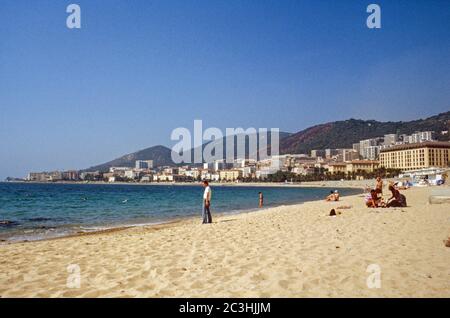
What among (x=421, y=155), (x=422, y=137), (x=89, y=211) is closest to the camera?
(x=89, y=211)

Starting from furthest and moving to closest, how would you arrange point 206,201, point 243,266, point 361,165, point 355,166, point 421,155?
1. point 361,165
2. point 355,166
3. point 421,155
4. point 206,201
5. point 243,266

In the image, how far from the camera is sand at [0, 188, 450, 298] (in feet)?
15.5

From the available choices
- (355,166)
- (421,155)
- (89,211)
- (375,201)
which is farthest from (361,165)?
(375,201)

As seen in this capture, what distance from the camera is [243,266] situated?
5934mm

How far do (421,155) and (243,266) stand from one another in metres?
138

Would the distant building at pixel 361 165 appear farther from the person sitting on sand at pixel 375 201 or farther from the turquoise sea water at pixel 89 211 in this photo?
the person sitting on sand at pixel 375 201

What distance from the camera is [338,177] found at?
140 meters

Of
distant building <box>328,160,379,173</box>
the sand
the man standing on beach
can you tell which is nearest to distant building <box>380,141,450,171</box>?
distant building <box>328,160,379,173</box>

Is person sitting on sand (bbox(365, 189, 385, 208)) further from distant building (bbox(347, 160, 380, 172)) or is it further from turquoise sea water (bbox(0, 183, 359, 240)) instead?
distant building (bbox(347, 160, 380, 172))

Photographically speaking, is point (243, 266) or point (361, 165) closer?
point (243, 266)

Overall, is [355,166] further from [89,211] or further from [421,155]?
[89,211]
